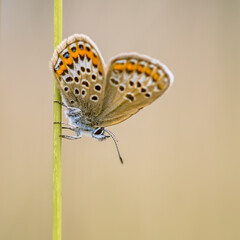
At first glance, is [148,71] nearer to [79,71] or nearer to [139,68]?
[139,68]

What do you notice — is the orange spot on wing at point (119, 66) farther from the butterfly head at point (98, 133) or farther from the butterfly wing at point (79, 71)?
the butterfly head at point (98, 133)

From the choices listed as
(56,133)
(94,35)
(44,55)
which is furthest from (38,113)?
(56,133)

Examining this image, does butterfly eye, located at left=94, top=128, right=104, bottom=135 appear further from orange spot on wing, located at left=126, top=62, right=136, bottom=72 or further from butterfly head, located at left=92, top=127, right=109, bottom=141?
orange spot on wing, located at left=126, top=62, right=136, bottom=72

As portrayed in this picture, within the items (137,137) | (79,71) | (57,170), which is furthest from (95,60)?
(137,137)

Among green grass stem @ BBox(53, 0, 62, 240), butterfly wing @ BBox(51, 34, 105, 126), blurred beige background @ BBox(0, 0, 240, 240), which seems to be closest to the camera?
green grass stem @ BBox(53, 0, 62, 240)

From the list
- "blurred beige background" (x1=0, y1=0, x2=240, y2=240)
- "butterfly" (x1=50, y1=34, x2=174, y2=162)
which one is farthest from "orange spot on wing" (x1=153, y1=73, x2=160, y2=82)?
"blurred beige background" (x1=0, y1=0, x2=240, y2=240)

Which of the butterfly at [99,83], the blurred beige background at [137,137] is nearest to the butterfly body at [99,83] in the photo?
the butterfly at [99,83]

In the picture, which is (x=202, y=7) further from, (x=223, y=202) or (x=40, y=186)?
(x=40, y=186)
